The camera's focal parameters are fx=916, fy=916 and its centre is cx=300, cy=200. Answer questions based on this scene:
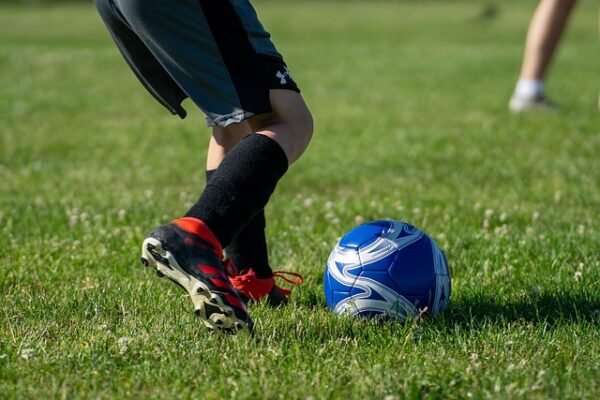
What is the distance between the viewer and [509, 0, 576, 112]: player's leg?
916 centimetres

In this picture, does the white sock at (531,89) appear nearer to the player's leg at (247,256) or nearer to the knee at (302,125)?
the player's leg at (247,256)

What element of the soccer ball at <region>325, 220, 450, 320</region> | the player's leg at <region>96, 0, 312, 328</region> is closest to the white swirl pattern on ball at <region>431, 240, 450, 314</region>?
the soccer ball at <region>325, 220, 450, 320</region>

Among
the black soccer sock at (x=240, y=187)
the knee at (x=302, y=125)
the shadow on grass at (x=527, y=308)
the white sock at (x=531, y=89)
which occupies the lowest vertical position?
the white sock at (x=531, y=89)

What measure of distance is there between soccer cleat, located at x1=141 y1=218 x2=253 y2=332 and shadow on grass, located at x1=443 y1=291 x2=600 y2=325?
36.4 inches

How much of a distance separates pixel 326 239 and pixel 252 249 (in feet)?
3.96

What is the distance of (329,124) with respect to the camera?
9.34 metres

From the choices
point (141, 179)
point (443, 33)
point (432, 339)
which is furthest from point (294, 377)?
point (443, 33)

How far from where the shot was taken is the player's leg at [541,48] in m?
9.16

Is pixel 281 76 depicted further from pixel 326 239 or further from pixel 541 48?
pixel 541 48

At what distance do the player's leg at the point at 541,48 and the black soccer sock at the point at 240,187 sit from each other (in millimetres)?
6352

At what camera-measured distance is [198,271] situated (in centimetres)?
315

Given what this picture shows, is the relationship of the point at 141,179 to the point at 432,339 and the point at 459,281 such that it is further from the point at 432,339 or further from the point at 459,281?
the point at 432,339

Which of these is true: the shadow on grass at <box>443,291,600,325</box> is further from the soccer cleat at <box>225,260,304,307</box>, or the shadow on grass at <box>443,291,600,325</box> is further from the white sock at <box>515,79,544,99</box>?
the white sock at <box>515,79,544,99</box>

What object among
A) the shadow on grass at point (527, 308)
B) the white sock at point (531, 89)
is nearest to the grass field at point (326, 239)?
the shadow on grass at point (527, 308)
